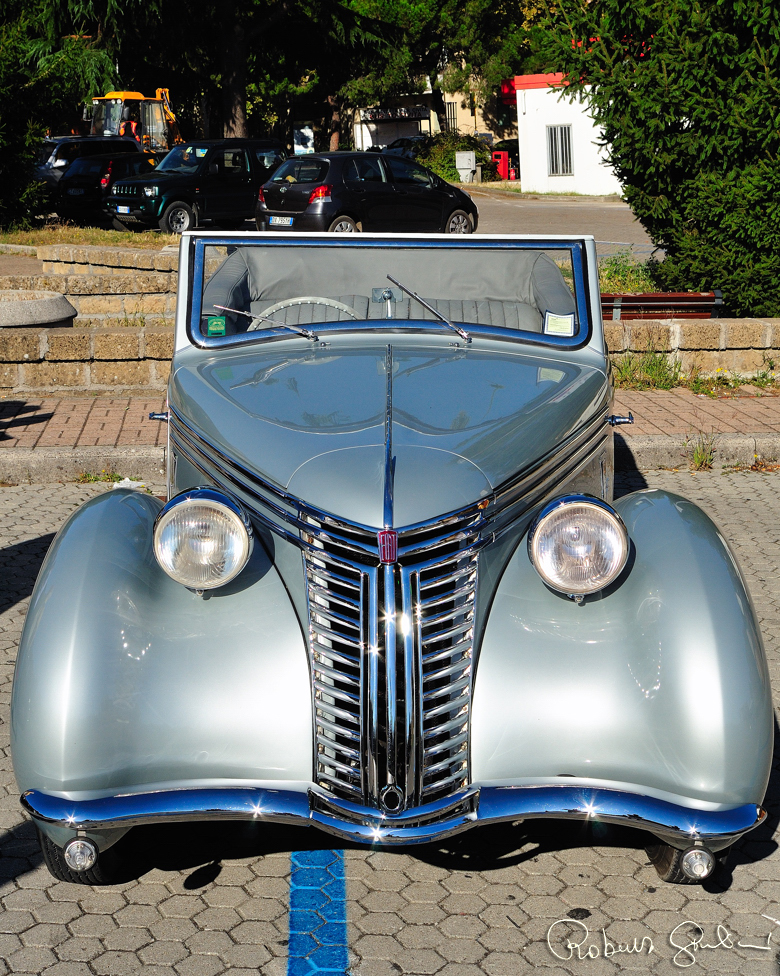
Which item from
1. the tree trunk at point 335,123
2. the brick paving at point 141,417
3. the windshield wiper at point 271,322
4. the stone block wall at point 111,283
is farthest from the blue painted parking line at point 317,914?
the tree trunk at point 335,123

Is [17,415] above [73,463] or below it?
above

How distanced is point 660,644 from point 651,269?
32.5 ft

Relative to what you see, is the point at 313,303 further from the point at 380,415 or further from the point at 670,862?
the point at 670,862

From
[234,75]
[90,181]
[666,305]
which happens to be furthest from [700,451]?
[234,75]

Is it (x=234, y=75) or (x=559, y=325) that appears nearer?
(x=559, y=325)

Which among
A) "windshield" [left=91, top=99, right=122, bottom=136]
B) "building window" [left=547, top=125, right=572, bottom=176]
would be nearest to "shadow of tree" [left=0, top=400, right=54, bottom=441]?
"building window" [left=547, top=125, right=572, bottom=176]

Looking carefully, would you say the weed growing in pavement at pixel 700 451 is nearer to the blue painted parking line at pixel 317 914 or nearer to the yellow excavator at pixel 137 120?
the blue painted parking line at pixel 317 914

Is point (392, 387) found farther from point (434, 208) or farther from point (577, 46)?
point (434, 208)

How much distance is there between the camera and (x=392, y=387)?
3.43 meters

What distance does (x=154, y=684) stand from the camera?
9.32 feet

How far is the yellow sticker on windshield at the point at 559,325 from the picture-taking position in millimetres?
4156

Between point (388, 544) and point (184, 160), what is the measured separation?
19.4 m

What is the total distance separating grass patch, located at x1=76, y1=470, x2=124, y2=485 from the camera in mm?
7140

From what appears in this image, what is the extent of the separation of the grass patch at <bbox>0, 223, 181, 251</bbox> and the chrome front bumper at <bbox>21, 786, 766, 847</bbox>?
1380 cm
